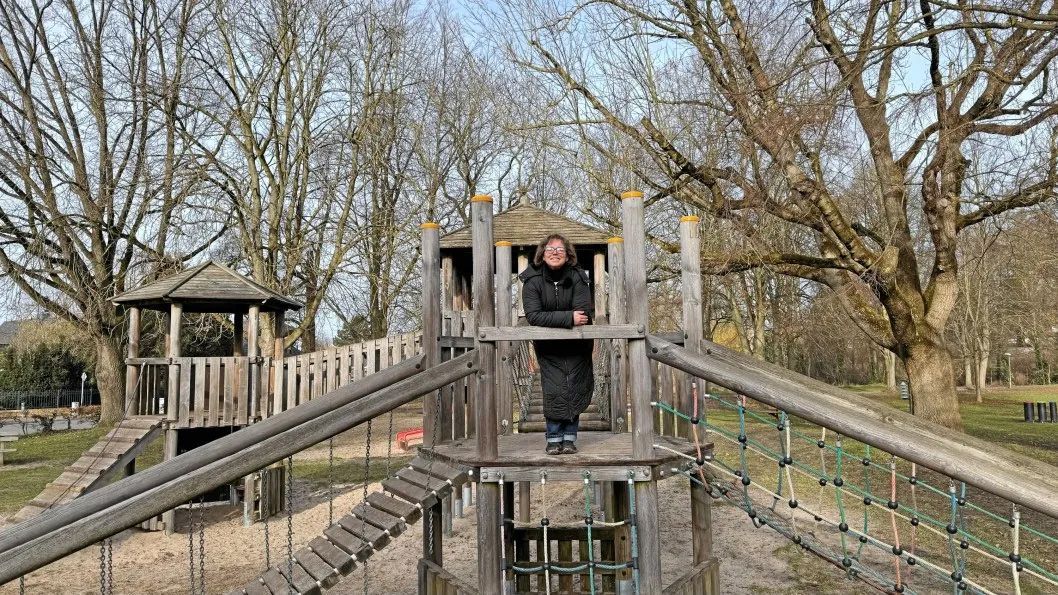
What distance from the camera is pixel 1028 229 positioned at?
41.6 ft

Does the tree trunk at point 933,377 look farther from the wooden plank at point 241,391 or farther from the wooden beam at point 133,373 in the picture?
the wooden beam at point 133,373

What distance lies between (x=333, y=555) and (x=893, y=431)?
3805 millimetres

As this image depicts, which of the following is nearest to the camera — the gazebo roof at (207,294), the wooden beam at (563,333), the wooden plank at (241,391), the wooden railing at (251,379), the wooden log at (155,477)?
the wooden log at (155,477)

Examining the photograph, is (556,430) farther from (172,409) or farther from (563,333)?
(172,409)

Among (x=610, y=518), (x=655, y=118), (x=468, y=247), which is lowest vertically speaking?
(x=610, y=518)

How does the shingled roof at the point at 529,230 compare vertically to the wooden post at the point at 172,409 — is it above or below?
above

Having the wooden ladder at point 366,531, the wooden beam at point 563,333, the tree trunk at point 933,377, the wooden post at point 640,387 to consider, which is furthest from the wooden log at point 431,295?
the tree trunk at point 933,377

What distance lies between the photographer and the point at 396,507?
478cm

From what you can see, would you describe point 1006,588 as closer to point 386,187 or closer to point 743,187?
point 743,187

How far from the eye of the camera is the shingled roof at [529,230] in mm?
11672

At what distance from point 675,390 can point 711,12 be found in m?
8.53

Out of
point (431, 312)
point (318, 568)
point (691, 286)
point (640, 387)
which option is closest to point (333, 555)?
point (318, 568)

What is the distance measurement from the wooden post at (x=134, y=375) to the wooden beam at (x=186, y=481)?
8.61m

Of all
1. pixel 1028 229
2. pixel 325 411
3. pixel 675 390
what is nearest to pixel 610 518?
pixel 675 390
